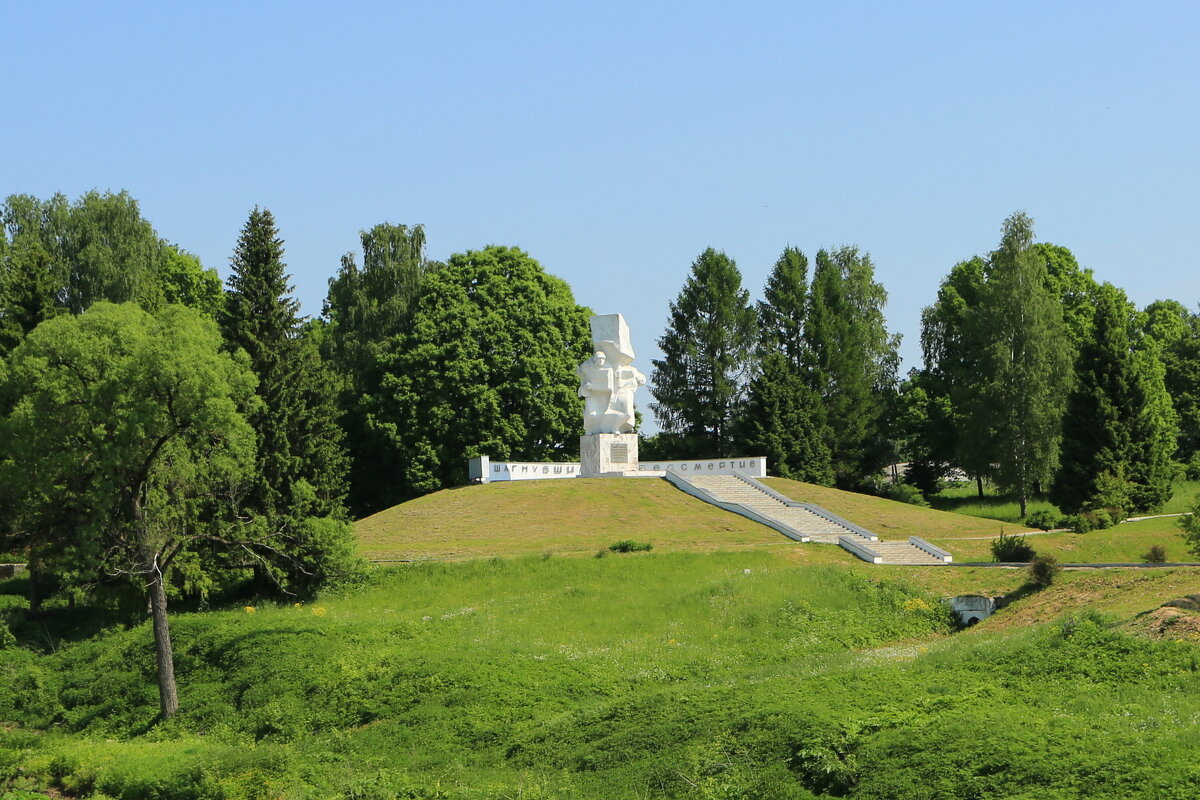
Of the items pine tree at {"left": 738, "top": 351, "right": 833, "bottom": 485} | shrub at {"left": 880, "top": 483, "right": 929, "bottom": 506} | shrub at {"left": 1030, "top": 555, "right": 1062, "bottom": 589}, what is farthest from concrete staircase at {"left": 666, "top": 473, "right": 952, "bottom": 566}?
shrub at {"left": 880, "top": 483, "right": 929, "bottom": 506}

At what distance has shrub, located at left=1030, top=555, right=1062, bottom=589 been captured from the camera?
29.1 m

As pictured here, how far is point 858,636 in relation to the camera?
1098 inches

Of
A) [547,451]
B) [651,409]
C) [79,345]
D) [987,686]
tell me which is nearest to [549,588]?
[79,345]

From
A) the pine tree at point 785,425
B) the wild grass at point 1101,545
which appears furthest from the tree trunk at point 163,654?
the pine tree at point 785,425

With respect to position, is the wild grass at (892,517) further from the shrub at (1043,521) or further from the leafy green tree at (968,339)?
the leafy green tree at (968,339)

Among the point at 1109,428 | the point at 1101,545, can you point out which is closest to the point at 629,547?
the point at 1101,545

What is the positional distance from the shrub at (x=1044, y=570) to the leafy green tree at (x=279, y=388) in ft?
67.3

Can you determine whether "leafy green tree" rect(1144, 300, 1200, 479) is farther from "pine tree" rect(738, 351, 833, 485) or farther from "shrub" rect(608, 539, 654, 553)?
"shrub" rect(608, 539, 654, 553)

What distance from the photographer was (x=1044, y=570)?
95.4ft

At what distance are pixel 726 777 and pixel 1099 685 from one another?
6.02 m

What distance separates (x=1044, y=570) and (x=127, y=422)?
21.3m

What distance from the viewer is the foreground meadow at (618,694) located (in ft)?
58.6

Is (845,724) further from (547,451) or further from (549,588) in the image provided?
(547,451)

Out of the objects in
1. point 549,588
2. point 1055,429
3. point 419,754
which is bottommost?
point 419,754
